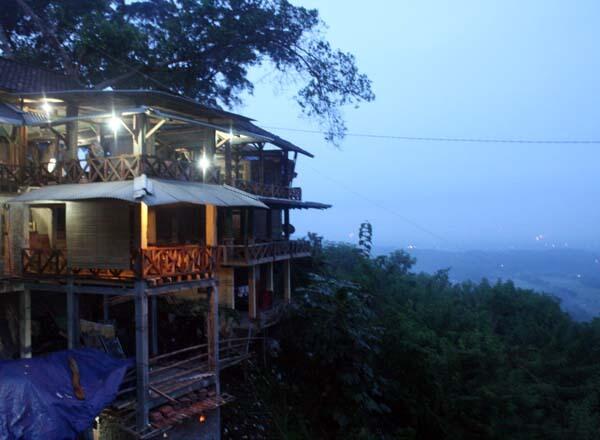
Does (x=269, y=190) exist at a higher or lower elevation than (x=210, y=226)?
higher

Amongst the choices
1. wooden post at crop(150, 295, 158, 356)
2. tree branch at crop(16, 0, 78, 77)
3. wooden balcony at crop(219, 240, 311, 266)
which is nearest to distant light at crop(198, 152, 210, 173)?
wooden balcony at crop(219, 240, 311, 266)

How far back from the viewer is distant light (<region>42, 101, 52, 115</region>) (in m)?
14.0

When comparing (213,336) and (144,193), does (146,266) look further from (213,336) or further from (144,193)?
(213,336)

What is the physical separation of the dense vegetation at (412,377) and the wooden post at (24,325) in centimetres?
729

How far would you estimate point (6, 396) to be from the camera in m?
9.52

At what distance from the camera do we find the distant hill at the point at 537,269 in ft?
293

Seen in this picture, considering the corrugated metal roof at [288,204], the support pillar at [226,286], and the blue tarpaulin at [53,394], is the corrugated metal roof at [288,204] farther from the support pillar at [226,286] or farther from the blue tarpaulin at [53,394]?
the blue tarpaulin at [53,394]

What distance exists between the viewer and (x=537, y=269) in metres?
117

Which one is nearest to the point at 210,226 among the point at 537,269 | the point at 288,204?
the point at 288,204

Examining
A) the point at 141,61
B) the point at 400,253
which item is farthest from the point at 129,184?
the point at 400,253

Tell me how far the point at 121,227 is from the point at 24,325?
14.0 ft

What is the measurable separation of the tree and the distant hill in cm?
6427

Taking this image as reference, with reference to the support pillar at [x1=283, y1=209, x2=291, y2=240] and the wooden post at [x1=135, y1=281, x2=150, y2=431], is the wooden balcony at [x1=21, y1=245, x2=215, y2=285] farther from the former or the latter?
the support pillar at [x1=283, y1=209, x2=291, y2=240]

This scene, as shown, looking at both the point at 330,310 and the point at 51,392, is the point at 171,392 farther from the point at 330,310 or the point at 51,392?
the point at 330,310
